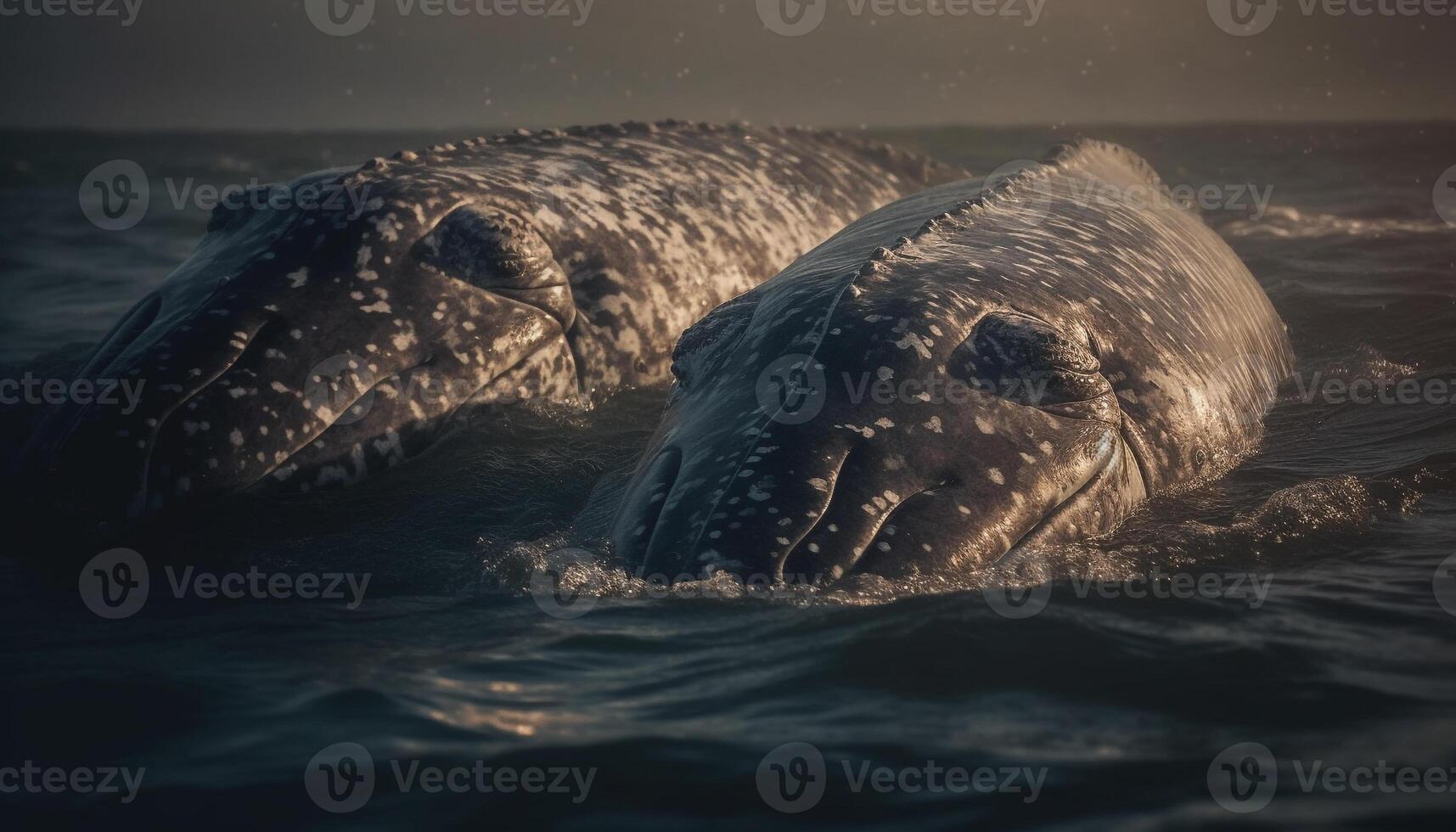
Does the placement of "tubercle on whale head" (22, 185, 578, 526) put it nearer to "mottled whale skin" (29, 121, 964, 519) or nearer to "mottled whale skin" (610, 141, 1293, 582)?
"mottled whale skin" (29, 121, 964, 519)

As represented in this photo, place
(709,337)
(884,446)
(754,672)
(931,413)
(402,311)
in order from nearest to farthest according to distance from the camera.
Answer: (754,672) < (884,446) < (931,413) < (709,337) < (402,311)

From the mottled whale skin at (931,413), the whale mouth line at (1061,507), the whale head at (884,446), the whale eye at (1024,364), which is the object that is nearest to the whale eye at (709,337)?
the mottled whale skin at (931,413)

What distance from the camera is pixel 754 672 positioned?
432 centimetres

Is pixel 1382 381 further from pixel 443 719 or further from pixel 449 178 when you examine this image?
pixel 443 719

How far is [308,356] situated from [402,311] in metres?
0.62

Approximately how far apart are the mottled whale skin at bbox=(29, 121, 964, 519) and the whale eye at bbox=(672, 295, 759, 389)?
1.79 meters

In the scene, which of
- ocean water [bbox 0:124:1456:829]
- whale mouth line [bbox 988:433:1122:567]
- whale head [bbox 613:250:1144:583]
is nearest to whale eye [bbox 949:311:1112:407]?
whale head [bbox 613:250:1144:583]

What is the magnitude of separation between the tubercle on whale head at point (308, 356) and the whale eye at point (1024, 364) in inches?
127

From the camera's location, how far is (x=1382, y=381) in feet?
27.3

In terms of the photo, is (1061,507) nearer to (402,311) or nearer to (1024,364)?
(1024,364)

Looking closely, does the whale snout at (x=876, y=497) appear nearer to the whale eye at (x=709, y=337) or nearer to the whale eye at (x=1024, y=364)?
the whale eye at (x=1024, y=364)

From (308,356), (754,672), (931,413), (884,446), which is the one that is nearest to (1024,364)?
(931,413)

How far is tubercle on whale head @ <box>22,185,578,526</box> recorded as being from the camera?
6.59 meters

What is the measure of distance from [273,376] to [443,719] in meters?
3.40
